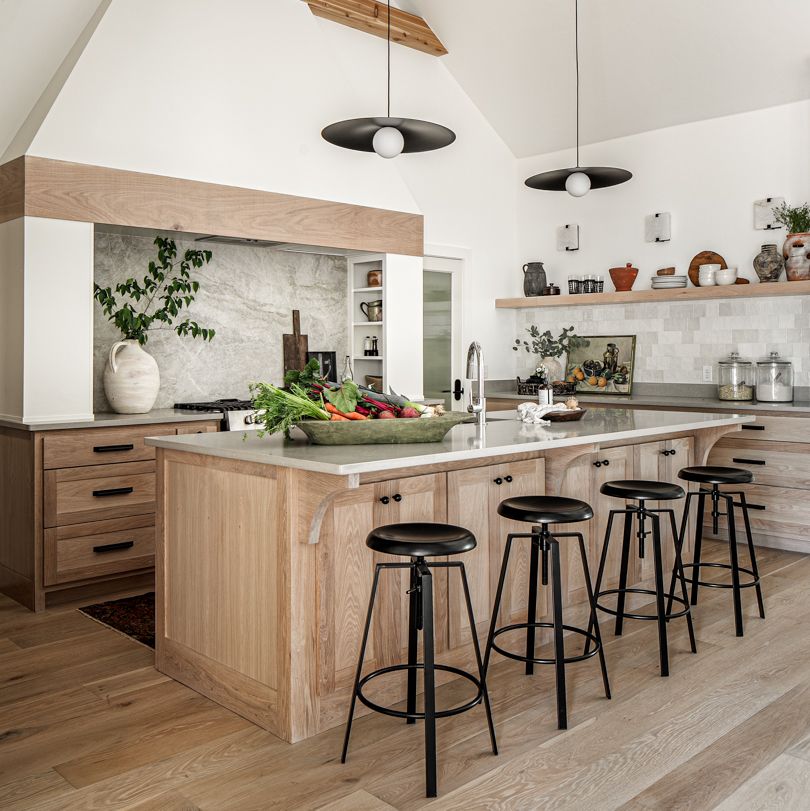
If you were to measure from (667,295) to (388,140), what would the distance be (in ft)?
9.63

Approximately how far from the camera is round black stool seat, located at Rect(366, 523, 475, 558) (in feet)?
7.76

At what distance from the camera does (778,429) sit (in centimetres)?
526

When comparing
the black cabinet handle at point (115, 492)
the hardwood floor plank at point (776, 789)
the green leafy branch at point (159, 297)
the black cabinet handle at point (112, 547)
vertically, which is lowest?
the hardwood floor plank at point (776, 789)

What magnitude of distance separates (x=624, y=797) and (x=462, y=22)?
19.0 feet

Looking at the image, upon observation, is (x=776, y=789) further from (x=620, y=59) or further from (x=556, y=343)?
(x=620, y=59)

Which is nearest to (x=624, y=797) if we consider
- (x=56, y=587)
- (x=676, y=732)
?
(x=676, y=732)

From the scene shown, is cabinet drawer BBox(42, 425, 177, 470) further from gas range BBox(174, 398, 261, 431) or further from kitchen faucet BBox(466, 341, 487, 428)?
kitchen faucet BBox(466, 341, 487, 428)

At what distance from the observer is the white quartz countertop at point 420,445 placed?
8.37 feet

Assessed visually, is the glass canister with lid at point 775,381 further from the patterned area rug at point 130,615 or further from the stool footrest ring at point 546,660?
the patterned area rug at point 130,615

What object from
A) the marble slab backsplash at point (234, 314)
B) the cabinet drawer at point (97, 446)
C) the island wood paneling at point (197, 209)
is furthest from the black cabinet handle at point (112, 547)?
the island wood paneling at point (197, 209)

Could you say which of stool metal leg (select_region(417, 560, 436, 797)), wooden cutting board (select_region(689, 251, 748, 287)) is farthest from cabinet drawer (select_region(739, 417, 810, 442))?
stool metal leg (select_region(417, 560, 436, 797))

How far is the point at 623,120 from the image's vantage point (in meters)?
6.59

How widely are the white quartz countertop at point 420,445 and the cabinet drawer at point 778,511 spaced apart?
150cm

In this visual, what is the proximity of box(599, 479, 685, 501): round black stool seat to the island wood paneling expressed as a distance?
2789 millimetres
